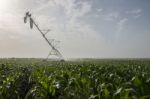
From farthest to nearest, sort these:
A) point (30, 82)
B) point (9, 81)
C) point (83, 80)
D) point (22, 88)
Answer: point (30, 82), point (22, 88), point (9, 81), point (83, 80)

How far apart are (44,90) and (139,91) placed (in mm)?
3637

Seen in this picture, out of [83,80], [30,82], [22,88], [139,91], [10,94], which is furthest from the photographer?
[30,82]

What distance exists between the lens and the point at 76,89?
12.4 m

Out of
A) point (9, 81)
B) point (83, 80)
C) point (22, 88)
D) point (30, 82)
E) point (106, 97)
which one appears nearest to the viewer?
point (106, 97)

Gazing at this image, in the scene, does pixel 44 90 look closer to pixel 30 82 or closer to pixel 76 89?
pixel 76 89

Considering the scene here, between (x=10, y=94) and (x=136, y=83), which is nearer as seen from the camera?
(x=136, y=83)

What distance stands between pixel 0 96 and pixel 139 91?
5139mm

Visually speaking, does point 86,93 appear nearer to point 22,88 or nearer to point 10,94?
point 10,94

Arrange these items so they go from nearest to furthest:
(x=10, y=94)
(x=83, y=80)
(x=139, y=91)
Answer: (x=139, y=91)
(x=83, y=80)
(x=10, y=94)

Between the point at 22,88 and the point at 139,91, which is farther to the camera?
the point at 22,88

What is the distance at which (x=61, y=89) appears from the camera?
1284 centimetres

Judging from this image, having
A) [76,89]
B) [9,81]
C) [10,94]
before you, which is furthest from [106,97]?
[9,81]

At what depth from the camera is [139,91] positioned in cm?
1088

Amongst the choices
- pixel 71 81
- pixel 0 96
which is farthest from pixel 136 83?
pixel 0 96
